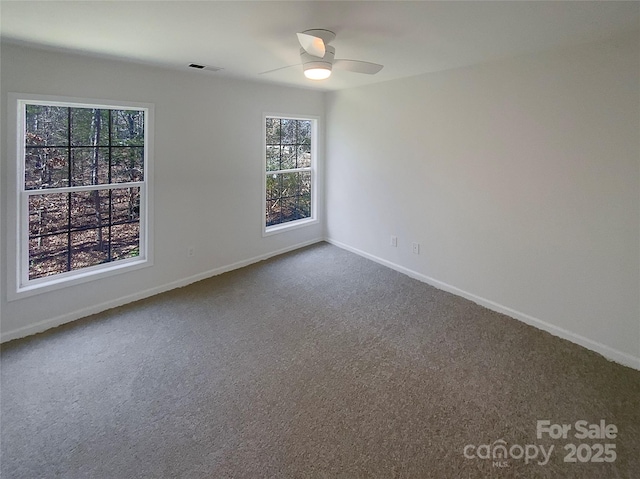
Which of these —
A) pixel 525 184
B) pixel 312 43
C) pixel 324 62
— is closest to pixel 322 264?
pixel 525 184

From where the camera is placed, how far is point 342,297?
3918 millimetres

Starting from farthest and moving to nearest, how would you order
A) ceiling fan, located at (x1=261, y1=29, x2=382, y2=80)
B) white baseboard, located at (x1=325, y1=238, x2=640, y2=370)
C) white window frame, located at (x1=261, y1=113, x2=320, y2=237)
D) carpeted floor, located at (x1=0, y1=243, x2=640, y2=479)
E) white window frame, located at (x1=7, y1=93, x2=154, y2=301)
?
white window frame, located at (x1=261, y1=113, x2=320, y2=237) < white window frame, located at (x1=7, y1=93, x2=154, y2=301) < white baseboard, located at (x1=325, y1=238, x2=640, y2=370) < ceiling fan, located at (x1=261, y1=29, x2=382, y2=80) < carpeted floor, located at (x1=0, y1=243, x2=640, y2=479)

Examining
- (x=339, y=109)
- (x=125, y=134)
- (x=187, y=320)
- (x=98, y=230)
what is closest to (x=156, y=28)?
(x=125, y=134)

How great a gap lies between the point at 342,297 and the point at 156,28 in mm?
2834

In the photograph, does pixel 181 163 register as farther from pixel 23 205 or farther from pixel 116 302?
pixel 116 302

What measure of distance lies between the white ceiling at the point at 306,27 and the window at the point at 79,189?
1.97 feet

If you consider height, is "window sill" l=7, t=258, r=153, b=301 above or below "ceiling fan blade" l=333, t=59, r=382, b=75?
below

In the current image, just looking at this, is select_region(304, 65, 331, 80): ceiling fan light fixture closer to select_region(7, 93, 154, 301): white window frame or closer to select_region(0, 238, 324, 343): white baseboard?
select_region(7, 93, 154, 301): white window frame

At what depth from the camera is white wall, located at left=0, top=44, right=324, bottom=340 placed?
304cm

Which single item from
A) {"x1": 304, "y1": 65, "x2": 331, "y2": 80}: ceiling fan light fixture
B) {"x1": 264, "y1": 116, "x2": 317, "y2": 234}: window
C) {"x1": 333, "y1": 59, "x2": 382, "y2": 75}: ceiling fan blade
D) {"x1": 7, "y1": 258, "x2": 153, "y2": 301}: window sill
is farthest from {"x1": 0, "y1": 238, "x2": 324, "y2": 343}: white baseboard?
{"x1": 333, "y1": 59, "x2": 382, "y2": 75}: ceiling fan blade

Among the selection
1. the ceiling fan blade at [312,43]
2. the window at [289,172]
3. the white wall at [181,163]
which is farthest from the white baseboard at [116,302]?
the ceiling fan blade at [312,43]

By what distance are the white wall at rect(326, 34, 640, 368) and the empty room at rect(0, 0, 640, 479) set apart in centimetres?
2

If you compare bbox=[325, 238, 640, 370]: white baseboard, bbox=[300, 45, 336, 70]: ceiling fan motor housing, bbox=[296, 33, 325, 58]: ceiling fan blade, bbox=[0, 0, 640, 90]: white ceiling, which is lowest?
bbox=[325, 238, 640, 370]: white baseboard

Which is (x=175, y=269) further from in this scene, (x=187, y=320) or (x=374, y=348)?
(x=374, y=348)
